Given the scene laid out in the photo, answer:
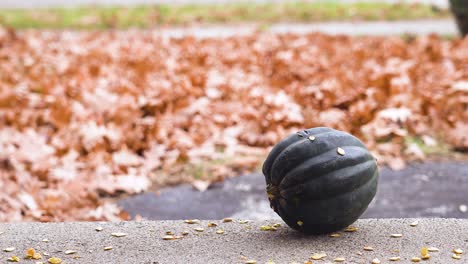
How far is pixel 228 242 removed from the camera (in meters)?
2.57

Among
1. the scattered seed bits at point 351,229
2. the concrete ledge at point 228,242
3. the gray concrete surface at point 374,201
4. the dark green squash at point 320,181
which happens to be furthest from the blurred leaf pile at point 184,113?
the scattered seed bits at point 351,229

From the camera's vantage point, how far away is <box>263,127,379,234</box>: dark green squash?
2.49 metres

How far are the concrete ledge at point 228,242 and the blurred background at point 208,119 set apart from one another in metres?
0.64

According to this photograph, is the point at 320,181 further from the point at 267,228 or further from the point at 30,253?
the point at 30,253

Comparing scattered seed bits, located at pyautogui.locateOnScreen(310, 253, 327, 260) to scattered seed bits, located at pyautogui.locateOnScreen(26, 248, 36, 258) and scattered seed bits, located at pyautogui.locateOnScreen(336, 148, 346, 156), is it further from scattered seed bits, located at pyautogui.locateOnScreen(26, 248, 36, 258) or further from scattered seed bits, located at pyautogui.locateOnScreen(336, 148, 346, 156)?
scattered seed bits, located at pyautogui.locateOnScreen(26, 248, 36, 258)

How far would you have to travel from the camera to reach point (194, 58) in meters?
6.57

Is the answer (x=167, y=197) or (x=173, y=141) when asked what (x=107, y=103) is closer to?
(x=173, y=141)

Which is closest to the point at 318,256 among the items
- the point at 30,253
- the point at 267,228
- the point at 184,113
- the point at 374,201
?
the point at 267,228

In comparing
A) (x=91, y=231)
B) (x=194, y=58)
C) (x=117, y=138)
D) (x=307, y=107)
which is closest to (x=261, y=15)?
(x=194, y=58)

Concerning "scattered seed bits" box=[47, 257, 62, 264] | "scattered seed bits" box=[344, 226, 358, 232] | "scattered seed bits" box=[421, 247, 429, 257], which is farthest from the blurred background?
"scattered seed bits" box=[421, 247, 429, 257]

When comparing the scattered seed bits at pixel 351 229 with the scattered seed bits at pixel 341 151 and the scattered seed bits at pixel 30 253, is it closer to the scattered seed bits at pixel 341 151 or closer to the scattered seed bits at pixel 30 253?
the scattered seed bits at pixel 341 151

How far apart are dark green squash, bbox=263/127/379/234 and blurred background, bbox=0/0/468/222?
2.79ft

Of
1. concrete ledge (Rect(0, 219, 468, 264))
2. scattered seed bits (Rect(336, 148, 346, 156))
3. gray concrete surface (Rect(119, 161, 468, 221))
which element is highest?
scattered seed bits (Rect(336, 148, 346, 156))

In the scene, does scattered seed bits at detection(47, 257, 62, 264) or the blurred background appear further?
the blurred background
